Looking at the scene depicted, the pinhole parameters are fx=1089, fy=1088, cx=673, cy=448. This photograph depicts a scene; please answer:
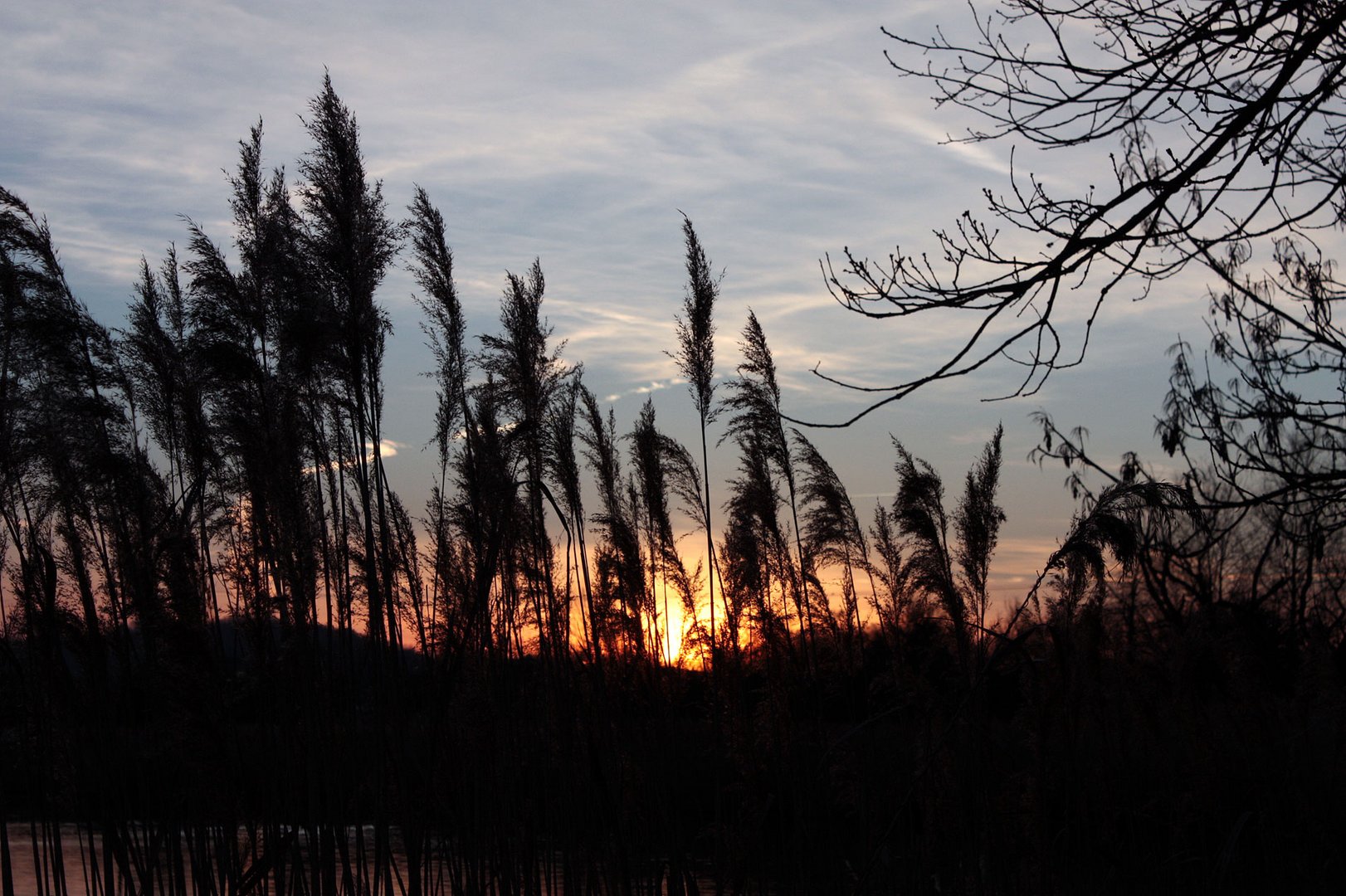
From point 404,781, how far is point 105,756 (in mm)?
1333

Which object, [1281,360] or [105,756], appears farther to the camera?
[1281,360]

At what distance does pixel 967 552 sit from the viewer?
5461mm

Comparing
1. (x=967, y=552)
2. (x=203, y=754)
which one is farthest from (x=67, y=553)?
(x=967, y=552)

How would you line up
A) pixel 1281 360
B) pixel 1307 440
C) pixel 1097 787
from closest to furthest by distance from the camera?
pixel 1097 787 → pixel 1281 360 → pixel 1307 440

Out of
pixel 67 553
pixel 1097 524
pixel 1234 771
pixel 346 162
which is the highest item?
pixel 346 162

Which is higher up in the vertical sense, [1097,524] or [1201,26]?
[1201,26]

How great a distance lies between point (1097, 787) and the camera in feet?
14.7

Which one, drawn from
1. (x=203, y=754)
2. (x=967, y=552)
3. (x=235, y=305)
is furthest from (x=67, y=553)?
(x=967, y=552)

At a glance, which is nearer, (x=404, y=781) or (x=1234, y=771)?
(x=404, y=781)

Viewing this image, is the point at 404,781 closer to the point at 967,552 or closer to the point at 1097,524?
the point at 1097,524

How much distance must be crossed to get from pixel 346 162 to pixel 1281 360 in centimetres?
556

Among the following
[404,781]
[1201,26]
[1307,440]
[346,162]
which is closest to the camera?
[404,781]

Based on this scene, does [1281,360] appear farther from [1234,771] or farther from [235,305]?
[235,305]

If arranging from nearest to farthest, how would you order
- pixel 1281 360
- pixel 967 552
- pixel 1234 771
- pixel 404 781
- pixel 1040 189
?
pixel 404 781 < pixel 1040 189 < pixel 967 552 < pixel 1234 771 < pixel 1281 360
